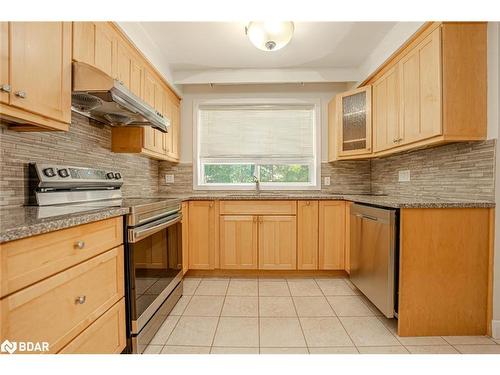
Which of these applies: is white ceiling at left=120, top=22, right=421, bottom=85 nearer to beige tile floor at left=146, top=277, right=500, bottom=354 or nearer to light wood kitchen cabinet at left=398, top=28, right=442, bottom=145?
light wood kitchen cabinet at left=398, top=28, right=442, bottom=145

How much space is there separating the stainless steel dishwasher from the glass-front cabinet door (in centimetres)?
85

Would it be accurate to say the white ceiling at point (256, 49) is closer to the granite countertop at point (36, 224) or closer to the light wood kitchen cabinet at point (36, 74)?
the light wood kitchen cabinet at point (36, 74)

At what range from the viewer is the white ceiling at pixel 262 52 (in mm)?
2273

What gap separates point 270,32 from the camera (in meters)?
1.95

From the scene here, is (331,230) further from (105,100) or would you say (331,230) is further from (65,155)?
(65,155)

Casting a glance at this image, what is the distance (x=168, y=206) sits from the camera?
206cm

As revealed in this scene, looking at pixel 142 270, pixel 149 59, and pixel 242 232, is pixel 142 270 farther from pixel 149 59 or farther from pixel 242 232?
pixel 149 59

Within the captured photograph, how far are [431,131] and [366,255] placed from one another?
1040 millimetres

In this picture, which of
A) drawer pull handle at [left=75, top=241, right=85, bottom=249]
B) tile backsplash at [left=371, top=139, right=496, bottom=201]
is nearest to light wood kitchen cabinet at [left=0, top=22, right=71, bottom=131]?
drawer pull handle at [left=75, top=241, right=85, bottom=249]

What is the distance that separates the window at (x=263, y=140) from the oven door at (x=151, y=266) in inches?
54.2

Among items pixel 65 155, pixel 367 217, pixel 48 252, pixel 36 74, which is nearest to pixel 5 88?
pixel 36 74

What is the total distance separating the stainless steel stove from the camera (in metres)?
1.48

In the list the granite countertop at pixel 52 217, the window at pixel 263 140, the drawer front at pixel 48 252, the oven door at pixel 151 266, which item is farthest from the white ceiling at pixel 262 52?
the drawer front at pixel 48 252
